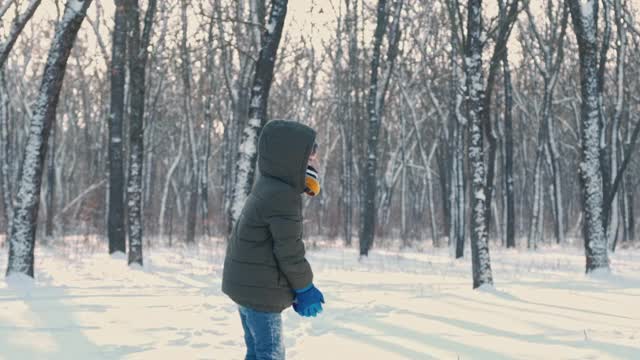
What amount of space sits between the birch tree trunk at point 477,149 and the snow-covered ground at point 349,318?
47 cm

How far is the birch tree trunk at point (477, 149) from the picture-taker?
10.3 m

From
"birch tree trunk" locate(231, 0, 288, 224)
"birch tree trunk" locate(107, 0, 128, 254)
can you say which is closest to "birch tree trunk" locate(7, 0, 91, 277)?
"birch tree trunk" locate(231, 0, 288, 224)

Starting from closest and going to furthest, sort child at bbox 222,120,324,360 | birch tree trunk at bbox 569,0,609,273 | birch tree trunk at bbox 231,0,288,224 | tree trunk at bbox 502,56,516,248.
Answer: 1. child at bbox 222,120,324,360
2. birch tree trunk at bbox 231,0,288,224
3. birch tree trunk at bbox 569,0,609,273
4. tree trunk at bbox 502,56,516,248

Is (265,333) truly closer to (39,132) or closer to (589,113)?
(39,132)

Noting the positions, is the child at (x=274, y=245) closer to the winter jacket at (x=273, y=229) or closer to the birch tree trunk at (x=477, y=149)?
the winter jacket at (x=273, y=229)

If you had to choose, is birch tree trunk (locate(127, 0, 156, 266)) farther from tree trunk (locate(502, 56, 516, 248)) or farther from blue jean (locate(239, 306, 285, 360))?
tree trunk (locate(502, 56, 516, 248))

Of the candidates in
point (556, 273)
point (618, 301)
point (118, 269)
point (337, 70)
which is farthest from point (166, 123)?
point (618, 301)

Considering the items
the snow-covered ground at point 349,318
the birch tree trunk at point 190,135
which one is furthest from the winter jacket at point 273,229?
the birch tree trunk at point 190,135

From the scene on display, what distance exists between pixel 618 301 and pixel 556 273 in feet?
16.0

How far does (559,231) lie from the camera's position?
2545cm

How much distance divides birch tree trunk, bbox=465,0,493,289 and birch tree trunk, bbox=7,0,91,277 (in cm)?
595

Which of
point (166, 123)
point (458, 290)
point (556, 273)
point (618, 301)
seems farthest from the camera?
point (166, 123)

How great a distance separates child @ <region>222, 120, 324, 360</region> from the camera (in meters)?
3.52

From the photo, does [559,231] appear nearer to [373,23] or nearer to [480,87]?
[373,23]
